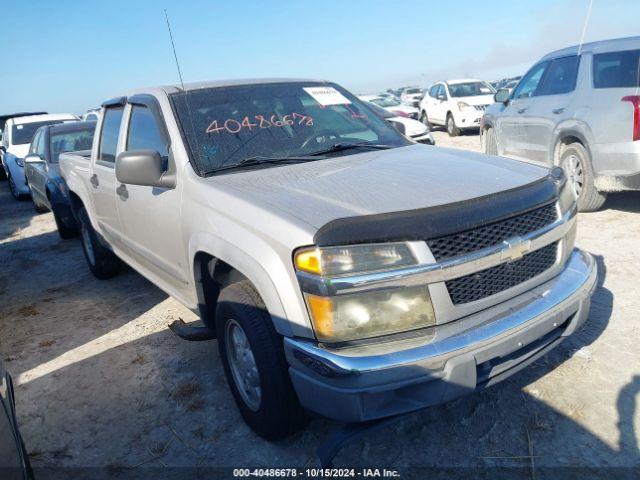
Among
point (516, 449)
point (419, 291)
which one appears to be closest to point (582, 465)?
point (516, 449)

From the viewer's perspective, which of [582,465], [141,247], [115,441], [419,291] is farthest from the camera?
[141,247]

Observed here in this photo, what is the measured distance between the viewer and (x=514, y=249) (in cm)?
216

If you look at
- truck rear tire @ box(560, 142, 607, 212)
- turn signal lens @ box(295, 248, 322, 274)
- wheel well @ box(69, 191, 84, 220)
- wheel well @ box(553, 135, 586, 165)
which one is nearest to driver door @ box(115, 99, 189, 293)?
turn signal lens @ box(295, 248, 322, 274)

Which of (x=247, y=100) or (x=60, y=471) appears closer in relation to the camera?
(x=60, y=471)

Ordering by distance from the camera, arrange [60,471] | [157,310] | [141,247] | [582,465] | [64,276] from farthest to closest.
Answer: [64,276] → [157,310] → [141,247] → [60,471] → [582,465]

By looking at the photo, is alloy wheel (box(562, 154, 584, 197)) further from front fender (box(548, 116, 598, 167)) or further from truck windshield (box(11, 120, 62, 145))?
truck windshield (box(11, 120, 62, 145))

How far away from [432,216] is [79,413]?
2.41 metres

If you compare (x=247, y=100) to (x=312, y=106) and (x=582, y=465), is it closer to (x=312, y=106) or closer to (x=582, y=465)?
(x=312, y=106)

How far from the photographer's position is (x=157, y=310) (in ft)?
14.5

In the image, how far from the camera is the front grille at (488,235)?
201cm

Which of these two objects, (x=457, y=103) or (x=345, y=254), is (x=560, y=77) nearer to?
(x=345, y=254)

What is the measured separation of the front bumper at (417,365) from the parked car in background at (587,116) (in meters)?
3.21

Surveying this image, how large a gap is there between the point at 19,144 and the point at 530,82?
404 inches

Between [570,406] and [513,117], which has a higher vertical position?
[513,117]
